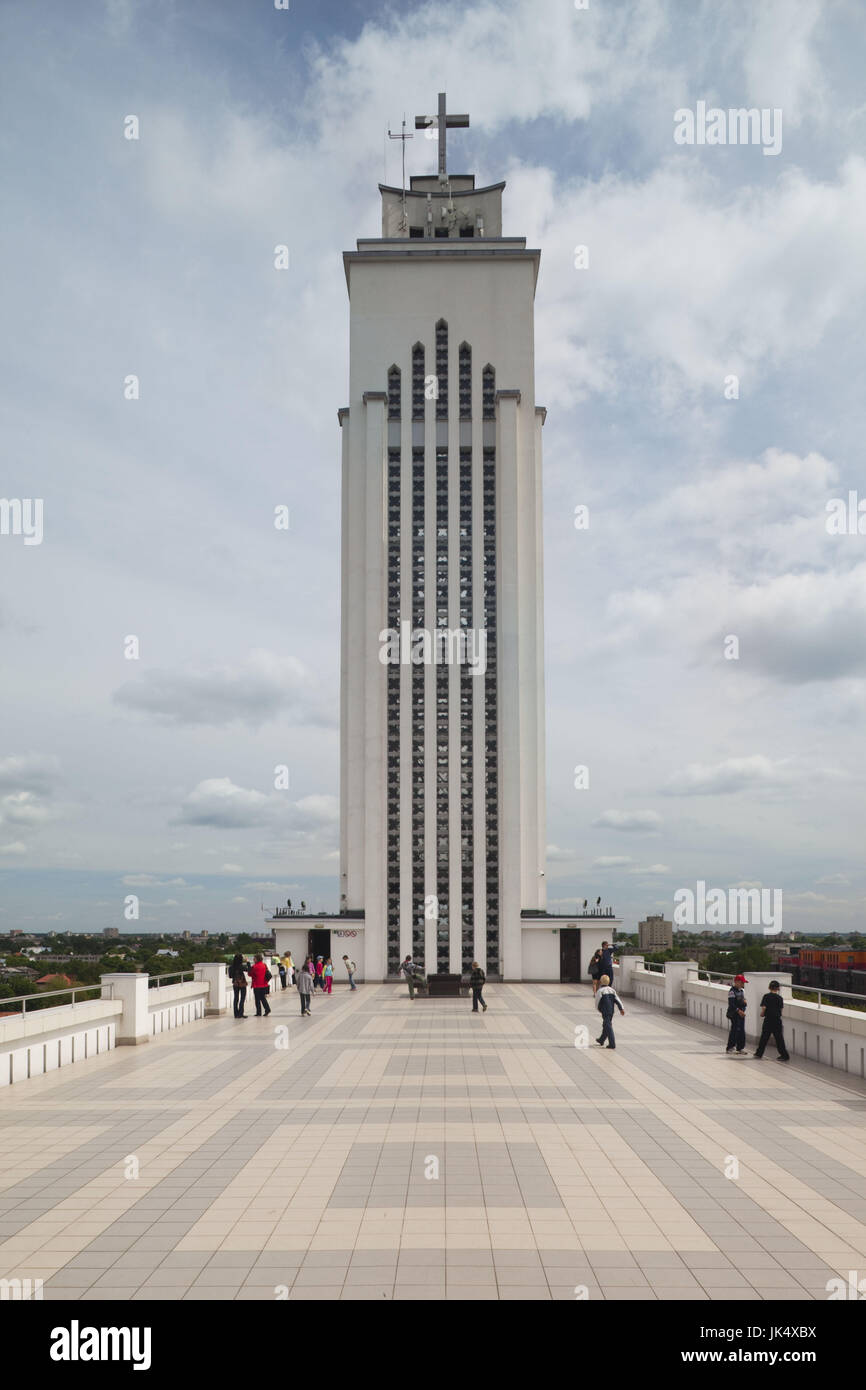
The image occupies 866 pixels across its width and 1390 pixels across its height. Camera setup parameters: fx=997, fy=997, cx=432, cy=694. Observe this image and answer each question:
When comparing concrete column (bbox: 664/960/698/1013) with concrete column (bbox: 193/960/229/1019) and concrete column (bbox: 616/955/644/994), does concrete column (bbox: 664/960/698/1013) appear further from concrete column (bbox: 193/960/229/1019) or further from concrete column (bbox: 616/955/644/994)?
concrete column (bbox: 193/960/229/1019)

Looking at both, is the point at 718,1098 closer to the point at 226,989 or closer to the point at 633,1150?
the point at 633,1150

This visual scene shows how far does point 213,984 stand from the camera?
75.3ft

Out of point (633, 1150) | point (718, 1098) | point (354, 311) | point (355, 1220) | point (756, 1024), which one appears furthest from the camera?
point (354, 311)

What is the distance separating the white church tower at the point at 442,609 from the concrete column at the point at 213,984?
16.1 meters

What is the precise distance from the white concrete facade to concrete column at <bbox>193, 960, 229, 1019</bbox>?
53.3 ft

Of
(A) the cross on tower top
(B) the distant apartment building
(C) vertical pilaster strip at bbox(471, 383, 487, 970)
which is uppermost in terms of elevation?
Result: (A) the cross on tower top

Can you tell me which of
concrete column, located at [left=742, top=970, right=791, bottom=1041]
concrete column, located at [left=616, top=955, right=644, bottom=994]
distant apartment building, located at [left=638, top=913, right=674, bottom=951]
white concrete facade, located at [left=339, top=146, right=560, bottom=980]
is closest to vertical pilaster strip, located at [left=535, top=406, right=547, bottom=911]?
white concrete facade, located at [left=339, top=146, right=560, bottom=980]

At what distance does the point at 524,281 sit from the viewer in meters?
44.3

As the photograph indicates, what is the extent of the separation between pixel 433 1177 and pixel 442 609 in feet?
110

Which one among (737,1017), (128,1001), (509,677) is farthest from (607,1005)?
(509,677)

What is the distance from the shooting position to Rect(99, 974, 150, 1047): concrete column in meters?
17.4

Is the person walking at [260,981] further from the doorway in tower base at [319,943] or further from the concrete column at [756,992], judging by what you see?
the doorway in tower base at [319,943]
